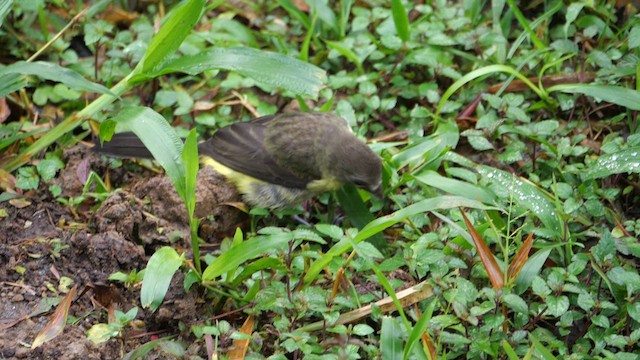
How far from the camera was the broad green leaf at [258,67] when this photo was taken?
473cm

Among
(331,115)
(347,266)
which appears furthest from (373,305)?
(331,115)

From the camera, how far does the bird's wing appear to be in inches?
209

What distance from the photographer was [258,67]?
15.7 feet

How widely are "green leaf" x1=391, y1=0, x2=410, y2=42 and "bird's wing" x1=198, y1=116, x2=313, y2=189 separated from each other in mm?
1100

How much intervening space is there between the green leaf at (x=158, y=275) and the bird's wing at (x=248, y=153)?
117 cm

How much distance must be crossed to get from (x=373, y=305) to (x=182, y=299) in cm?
94

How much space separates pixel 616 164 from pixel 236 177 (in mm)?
2220

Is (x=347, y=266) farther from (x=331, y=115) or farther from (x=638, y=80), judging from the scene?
(x=638, y=80)

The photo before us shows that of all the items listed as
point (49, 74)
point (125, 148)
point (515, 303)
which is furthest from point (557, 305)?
point (49, 74)

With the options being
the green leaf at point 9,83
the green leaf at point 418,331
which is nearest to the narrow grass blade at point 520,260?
the green leaf at point 418,331

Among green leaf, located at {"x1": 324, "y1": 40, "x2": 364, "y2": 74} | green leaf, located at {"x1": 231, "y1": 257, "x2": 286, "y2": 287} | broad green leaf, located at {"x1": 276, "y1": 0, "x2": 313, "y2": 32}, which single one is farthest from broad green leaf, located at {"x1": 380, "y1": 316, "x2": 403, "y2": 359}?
broad green leaf, located at {"x1": 276, "y1": 0, "x2": 313, "y2": 32}

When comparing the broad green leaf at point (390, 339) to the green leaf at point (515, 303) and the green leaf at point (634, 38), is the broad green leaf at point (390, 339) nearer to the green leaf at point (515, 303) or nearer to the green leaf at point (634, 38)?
the green leaf at point (515, 303)

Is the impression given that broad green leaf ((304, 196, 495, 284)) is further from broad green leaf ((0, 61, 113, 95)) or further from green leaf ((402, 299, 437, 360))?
broad green leaf ((0, 61, 113, 95))

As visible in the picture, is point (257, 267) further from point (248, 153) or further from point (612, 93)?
point (612, 93)
